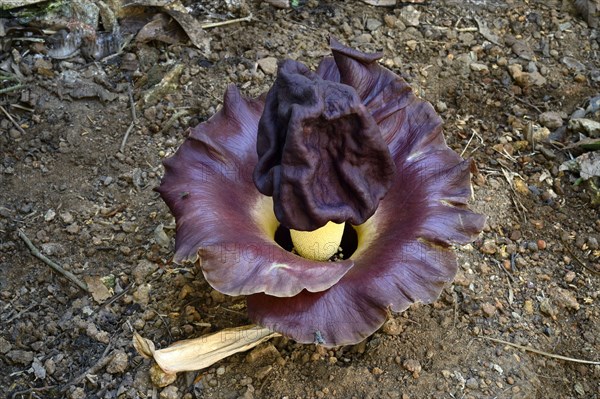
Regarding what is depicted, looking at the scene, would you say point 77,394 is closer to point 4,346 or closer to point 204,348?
point 4,346

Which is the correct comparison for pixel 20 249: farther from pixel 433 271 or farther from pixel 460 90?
pixel 460 90

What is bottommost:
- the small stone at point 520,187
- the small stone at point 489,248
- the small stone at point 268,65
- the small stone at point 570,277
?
the small stone at point 570,277

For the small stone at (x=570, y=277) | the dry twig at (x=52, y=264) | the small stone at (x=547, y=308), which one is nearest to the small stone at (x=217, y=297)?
the dry twig at (x=52, y=264)

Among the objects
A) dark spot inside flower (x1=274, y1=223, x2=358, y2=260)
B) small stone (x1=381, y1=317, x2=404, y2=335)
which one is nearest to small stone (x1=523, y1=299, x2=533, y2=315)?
small stone (x1=381, y1=317, x2=404, y2=335)

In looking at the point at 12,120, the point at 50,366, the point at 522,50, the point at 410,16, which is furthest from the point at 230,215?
the point at 522,50

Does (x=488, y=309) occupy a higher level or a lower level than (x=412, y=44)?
lower

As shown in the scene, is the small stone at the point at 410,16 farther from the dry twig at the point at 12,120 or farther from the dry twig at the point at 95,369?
the dry twig at the point at 95,369

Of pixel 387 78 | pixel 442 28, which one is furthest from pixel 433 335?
pixel 442 28
